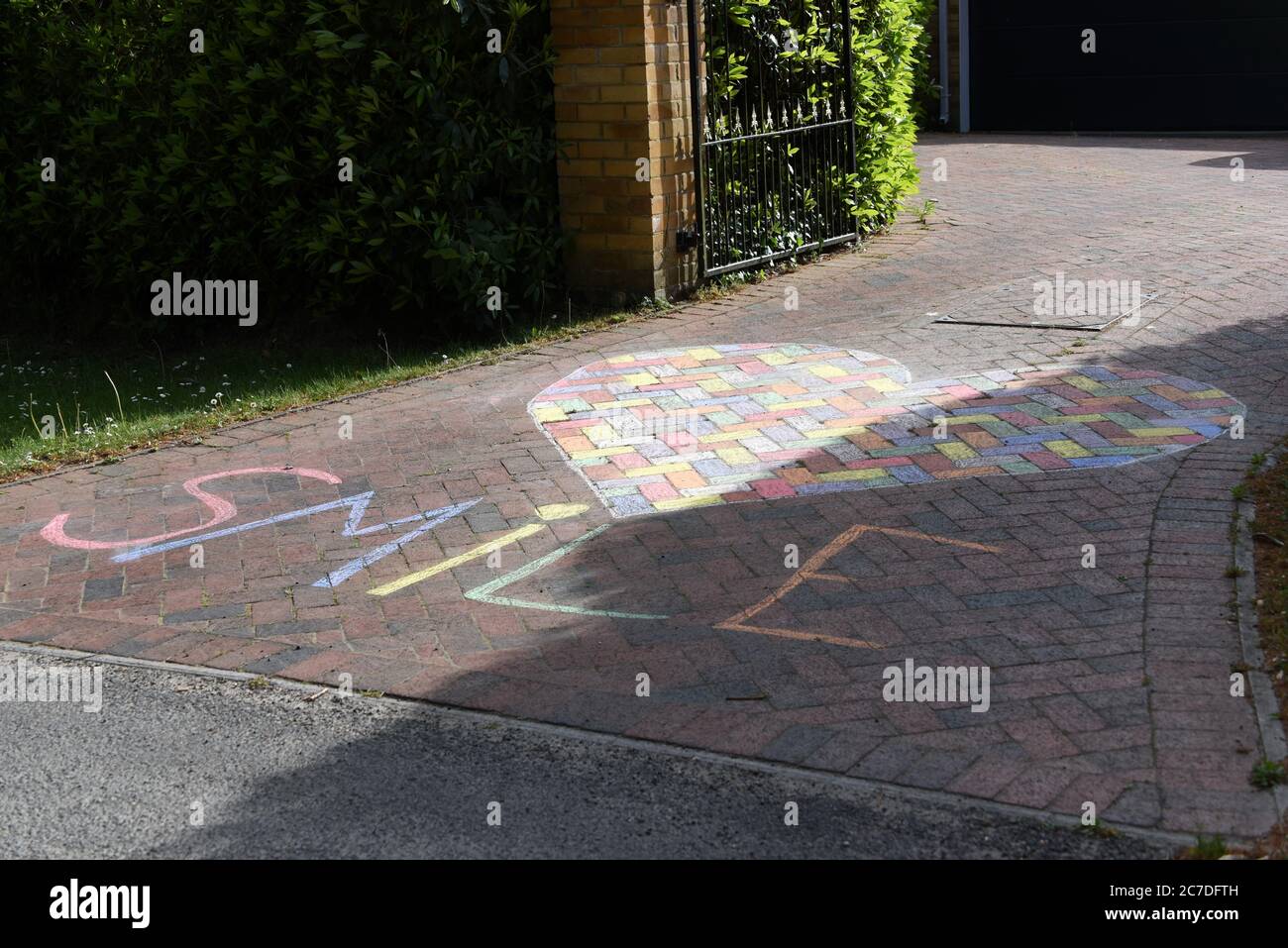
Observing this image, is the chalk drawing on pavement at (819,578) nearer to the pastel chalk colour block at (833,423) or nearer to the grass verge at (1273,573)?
the pastel chalk colour block at (833,423)

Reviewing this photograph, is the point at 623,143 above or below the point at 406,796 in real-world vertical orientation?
above

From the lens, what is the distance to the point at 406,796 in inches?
162

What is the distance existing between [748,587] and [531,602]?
83 cm

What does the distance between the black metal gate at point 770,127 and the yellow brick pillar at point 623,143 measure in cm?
22

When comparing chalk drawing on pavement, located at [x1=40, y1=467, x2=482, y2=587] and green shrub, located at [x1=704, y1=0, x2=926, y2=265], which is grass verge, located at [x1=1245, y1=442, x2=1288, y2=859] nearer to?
chalk drawing on pavement, located at [x1=40, y1=467, x2=482, y2=587]

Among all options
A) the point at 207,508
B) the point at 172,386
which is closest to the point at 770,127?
the point at 172,386

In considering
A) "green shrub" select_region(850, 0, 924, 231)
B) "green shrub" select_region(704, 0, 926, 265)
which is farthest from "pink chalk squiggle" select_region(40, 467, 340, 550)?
"green shrub" select_region(850, 0, 924, 231)

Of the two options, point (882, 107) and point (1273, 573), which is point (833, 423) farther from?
point (882, 107)

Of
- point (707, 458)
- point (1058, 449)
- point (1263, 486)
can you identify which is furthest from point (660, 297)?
point (1263, 486)

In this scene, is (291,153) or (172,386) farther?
(291,153)

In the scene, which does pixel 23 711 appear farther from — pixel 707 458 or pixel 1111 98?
pixel 1111 98

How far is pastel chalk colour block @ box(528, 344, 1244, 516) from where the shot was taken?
662cm

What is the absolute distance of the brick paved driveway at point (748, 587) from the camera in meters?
4.30

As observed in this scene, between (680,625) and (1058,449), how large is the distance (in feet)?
8.06
